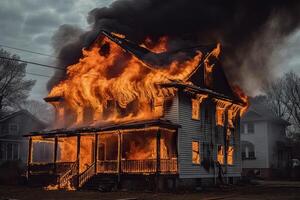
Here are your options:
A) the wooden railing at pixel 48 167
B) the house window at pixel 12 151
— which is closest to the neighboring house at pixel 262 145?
the wooden railing at pixel 48 167

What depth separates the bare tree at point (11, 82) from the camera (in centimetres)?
5072

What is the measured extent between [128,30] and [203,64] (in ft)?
21.7

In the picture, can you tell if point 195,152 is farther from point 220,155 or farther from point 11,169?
point 11,169

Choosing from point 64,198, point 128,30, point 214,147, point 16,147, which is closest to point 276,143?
point 214,147

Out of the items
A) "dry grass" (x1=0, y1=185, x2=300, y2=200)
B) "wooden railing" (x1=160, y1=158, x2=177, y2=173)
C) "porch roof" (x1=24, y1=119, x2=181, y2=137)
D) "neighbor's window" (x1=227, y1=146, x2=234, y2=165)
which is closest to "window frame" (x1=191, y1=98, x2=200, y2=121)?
"porch roof" (x1=24, y1=119, x2=181, y2=137)

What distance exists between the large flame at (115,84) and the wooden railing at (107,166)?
3.42m

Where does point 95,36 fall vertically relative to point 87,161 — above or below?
above

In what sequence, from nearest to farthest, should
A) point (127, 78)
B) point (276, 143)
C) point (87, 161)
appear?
point (127, 78) < point (87, 161) < point (276, 143)

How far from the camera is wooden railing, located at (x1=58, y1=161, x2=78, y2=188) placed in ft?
90.2

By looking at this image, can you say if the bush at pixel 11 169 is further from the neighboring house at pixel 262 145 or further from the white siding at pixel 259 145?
the white siding at pixel 259 145

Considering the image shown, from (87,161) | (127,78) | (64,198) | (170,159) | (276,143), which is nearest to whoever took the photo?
(64,198)

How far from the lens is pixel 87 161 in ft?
104

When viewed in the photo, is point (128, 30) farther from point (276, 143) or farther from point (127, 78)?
point (276, 143)

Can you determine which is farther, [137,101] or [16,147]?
[16,147]
